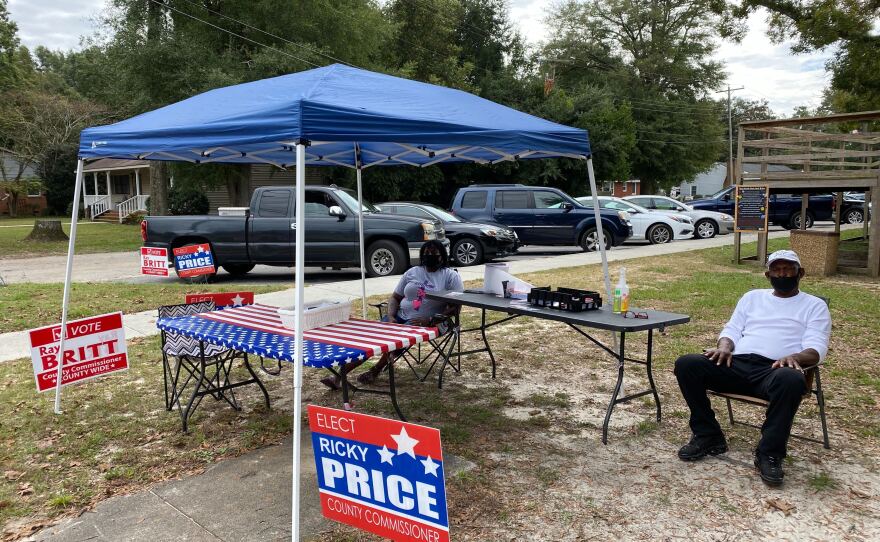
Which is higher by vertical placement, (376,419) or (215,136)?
(215,136)

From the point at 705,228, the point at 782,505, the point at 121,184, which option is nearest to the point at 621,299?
the point at 782,505

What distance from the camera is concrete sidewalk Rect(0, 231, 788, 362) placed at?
7.60m

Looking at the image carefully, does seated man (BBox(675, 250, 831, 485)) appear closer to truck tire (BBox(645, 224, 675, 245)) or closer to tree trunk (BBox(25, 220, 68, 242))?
truck tire (BBox(645, 224, 675, 245))

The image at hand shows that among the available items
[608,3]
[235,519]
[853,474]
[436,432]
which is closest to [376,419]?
[436,432]

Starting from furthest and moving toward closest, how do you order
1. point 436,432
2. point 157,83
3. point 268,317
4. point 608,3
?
point 608,3 < point 157,83 < point 268,317 < point 436,432

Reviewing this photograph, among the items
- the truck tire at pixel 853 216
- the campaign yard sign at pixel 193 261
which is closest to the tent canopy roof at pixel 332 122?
the campaign yard sign at pixel 193 261

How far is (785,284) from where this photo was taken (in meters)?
4.29

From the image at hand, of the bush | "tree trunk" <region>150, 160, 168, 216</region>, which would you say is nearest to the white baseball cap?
"tree trunk" <region>150, 160, 168, 216</region>

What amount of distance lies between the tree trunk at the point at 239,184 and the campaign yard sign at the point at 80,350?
62.0 ft

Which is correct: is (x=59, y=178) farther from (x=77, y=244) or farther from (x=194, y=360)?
(x=194, y=360)

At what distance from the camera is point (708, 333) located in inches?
296

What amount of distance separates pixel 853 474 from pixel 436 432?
298cm

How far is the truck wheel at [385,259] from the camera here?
1262cm

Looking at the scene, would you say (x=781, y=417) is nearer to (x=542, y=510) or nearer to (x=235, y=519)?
(x=542, y=510)
